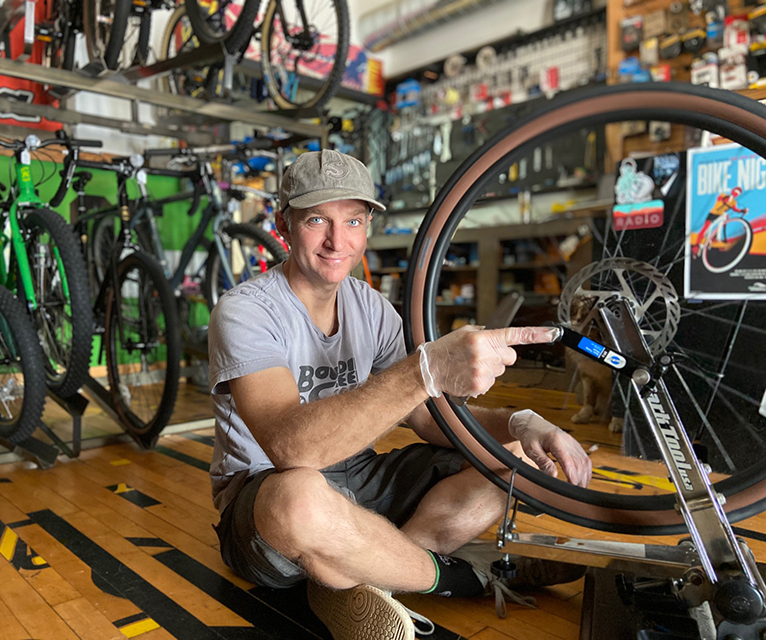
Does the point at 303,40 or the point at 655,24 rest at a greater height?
the point at 655,24

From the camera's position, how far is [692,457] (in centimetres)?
86

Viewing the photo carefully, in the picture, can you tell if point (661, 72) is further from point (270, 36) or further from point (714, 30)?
point (270, 36)

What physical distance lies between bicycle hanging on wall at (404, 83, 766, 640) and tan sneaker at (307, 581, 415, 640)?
0.25 m

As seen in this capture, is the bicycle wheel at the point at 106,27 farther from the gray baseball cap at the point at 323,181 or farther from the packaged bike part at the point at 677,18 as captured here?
the packaged bike part at the point at 677,18

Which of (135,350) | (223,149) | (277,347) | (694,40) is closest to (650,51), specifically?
(694,40)

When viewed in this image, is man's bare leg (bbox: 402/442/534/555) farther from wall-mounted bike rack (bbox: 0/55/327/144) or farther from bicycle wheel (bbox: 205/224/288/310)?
wall-mounted bike rack (bbox: 0/55/327/144)

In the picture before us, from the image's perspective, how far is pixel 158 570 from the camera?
4.30 feet

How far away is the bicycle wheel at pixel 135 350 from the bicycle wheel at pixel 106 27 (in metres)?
0.81

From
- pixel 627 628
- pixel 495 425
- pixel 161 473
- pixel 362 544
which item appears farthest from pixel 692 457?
pixel 161 473

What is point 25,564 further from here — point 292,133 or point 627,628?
point 292,133

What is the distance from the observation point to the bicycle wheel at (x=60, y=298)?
80.3 inches

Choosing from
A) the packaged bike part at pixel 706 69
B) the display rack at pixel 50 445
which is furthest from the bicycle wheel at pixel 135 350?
the packaged bike part at pixel 706 69

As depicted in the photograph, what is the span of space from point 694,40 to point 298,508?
384cm

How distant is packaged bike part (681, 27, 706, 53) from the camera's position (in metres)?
3.55
